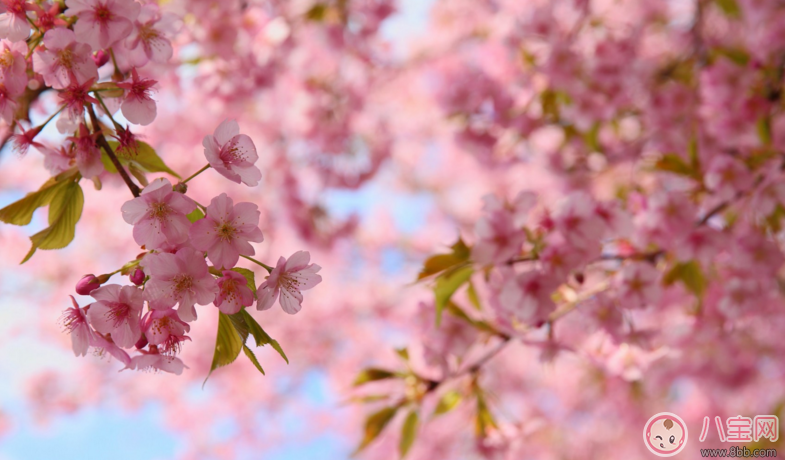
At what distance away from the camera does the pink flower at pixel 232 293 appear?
63cm

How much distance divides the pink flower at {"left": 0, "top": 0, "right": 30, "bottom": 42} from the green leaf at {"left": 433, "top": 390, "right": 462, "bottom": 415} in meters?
1.08

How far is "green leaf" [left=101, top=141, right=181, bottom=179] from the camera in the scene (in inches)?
28.8

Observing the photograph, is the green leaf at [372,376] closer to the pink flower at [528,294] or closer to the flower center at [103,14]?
the pink flower at [528,294]

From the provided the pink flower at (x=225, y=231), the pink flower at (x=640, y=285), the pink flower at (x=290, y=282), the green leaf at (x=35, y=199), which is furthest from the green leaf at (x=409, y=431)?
the green leaf at (x=35, y=199)

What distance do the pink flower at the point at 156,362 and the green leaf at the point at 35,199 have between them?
27cm

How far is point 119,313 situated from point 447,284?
596 mm

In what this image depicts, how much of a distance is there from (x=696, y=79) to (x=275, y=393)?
4994 millimetres

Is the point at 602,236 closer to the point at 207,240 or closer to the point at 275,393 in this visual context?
the point at 207,240

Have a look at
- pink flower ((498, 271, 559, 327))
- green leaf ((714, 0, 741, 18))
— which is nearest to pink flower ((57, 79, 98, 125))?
pink flower ((498, 271, 559, 327))

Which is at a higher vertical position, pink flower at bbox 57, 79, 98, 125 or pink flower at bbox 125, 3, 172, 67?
pink flower at bbox 125, 3, 172, 67

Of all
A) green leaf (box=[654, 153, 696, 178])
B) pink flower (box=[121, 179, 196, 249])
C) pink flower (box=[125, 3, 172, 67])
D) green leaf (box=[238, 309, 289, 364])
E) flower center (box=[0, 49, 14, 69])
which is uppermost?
green leaf (box=[654, 153, 696, 178])

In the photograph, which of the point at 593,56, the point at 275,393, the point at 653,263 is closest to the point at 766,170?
the point at 653,263

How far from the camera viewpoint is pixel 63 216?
0.73 metres

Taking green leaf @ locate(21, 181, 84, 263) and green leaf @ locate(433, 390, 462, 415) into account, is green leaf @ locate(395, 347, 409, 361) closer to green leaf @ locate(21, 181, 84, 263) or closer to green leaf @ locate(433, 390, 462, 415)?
green leaf @ locate(433, 390, 462, 415)
